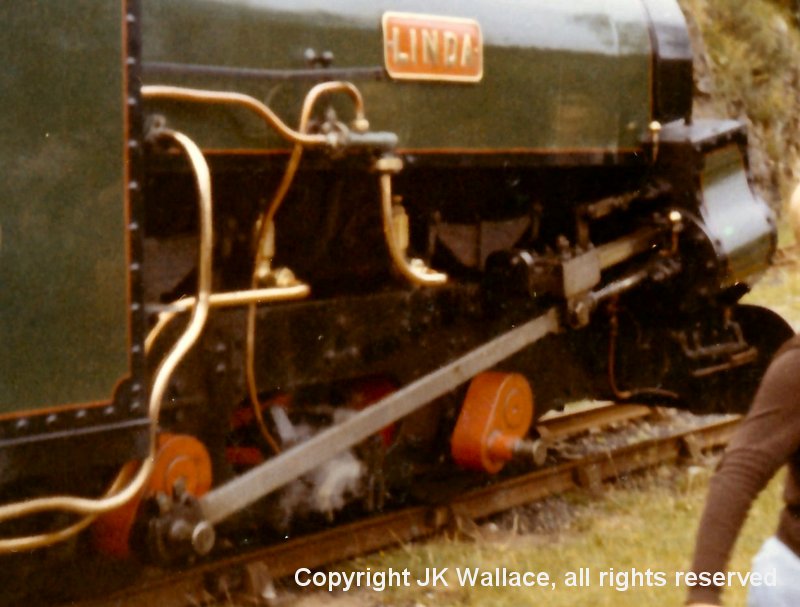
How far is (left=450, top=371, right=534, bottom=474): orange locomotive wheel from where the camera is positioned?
15.5 ft

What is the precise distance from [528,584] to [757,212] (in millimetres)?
2135

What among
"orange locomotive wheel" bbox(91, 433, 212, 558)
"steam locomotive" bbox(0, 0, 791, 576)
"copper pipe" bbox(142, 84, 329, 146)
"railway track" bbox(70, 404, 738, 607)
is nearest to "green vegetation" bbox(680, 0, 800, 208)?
"railway track" bbox(70, 404, 738, 607)

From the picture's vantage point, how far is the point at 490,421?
4.76m

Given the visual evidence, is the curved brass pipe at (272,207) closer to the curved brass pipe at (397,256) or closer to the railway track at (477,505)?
the curved brass pipe at (397,256)

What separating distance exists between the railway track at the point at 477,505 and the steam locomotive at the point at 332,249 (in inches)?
6.0

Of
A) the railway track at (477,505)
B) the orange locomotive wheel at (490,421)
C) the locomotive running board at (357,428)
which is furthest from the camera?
the orange locomotive wheel at (490,421)

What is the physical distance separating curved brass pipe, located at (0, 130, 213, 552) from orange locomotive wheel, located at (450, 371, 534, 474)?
1858 mm

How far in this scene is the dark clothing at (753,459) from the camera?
6.56 feet

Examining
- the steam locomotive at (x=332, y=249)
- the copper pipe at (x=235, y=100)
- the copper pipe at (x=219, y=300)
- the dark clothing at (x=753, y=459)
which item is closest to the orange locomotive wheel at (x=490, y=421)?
the steam locomotive at (x=332, y=249)

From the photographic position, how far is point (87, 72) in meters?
2.78

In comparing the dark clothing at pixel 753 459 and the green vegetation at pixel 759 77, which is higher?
the dark clothing at pixel 753 459

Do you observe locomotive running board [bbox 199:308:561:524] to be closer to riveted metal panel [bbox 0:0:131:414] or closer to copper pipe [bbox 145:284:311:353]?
copper pipe [bbox 145:284:311:353]

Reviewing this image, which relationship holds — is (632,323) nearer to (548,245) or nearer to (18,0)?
(548,245)

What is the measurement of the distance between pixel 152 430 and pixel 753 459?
1.56 m
